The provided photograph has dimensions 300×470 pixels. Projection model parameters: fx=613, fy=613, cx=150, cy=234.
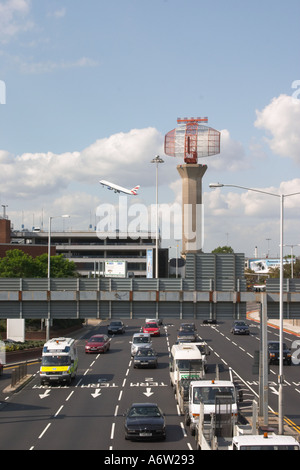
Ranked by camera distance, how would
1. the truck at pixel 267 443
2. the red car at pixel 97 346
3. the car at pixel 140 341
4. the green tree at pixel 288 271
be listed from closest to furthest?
the truck at pixel 267 443 → the car at pixel 140 341 → the red car at pixel 97 346 → the green tree at pixel 288 271

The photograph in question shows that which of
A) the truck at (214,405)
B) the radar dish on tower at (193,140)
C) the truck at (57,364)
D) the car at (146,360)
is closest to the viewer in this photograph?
the truck at (214,405)

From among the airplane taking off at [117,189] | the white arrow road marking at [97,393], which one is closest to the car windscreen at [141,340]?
the white arrow road marking at [97,393]

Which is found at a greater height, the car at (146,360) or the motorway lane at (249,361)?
the car at (146,360)

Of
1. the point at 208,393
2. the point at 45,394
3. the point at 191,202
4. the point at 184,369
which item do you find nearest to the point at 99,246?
the point at 191,202

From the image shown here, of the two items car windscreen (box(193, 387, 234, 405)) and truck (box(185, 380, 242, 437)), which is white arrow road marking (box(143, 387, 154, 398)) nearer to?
truck (box(185, 380, 242, 437))

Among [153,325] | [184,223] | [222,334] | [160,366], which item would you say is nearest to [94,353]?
[160,366]

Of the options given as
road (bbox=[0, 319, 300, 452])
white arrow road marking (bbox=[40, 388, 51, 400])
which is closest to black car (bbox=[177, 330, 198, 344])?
road (bbox=[0, 319, 300, 452])

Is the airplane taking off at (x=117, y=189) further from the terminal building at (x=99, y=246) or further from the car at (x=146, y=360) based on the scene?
the car at (x=146, y=360)

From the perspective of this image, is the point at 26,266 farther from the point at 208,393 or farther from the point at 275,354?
the point at 208,393

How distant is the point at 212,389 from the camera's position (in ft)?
85.3

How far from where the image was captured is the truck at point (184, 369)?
30.8m

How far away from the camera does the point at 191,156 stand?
94125 mm

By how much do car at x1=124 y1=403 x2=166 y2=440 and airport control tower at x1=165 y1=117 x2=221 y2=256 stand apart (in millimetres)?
68236

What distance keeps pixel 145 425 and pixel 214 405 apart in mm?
3023
